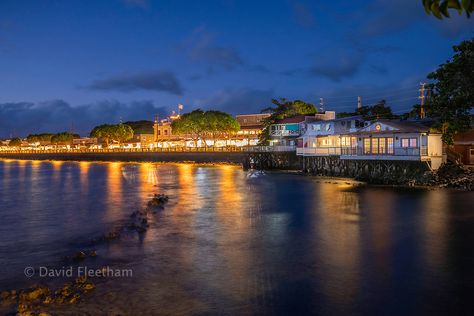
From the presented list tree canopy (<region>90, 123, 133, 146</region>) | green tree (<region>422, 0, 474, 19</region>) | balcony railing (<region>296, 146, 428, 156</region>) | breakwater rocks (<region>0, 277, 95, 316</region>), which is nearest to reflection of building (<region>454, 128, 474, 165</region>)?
balcony railing (<region>296, 146, 428, 156</region>)

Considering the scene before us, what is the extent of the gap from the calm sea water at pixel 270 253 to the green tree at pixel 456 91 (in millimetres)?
6741

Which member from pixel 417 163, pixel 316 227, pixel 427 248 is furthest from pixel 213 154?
pixel 427 248

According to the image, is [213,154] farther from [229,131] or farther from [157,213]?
[157,213]

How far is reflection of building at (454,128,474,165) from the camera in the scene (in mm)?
42438

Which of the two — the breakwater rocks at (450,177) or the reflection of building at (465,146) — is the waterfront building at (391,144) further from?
the reflection of building at (465,146)

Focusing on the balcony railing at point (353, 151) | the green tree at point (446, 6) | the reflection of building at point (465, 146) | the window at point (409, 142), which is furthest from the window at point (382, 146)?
the green tree at point (446, 6)

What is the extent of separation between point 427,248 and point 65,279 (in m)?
14.9

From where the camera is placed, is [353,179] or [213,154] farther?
[213,154]

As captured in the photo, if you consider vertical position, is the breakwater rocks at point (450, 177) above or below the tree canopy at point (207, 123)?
below

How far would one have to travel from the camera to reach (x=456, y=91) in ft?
120

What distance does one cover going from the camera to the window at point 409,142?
134ft

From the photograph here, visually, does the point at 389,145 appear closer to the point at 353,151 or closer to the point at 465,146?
the point at 353,151

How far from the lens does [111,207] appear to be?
104 feet

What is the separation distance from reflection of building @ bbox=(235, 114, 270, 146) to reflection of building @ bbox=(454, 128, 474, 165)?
55952 millimetres
